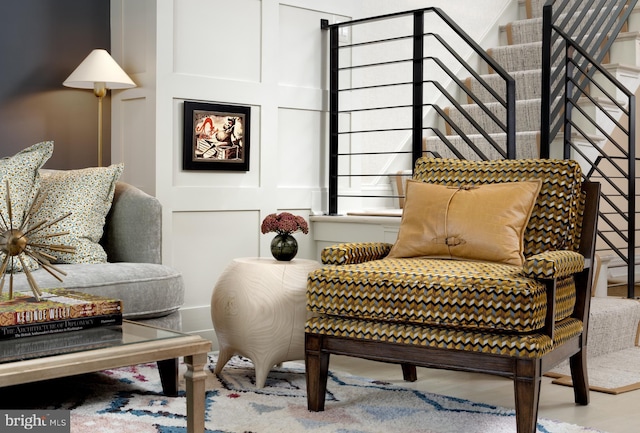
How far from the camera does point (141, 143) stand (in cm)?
405

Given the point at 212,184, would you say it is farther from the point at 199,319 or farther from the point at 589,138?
the point at 589,138

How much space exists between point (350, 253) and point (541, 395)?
0.92 metres

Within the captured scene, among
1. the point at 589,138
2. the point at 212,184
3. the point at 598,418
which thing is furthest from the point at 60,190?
the point at 589,138

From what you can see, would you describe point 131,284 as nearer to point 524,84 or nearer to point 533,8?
point 524,84

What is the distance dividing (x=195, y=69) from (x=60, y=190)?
1005mm

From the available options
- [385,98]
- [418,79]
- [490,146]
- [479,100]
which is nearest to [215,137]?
[418,79]

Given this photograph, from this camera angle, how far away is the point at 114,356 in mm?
2047

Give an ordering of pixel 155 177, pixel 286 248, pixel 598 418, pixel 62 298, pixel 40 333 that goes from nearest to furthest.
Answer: pixel 40 333 < pixel 62 298 < pixel 598 418 < pixel 286 248 < pixel 155 177

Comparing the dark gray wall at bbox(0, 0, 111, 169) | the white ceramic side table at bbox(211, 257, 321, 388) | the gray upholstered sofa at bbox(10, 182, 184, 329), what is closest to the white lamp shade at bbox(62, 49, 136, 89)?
the dark gray wall at bbox(0, 0, 111, 169)

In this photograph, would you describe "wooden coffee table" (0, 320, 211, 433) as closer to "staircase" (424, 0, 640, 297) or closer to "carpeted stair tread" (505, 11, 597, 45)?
"staircase" (424, 0, 640, 297)

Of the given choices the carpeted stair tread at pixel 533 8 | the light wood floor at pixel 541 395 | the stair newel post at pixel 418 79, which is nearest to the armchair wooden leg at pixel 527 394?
the light wood floor at pixel 541 395

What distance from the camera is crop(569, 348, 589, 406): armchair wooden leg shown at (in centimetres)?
301

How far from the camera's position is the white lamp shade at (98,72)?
3795 millimetres

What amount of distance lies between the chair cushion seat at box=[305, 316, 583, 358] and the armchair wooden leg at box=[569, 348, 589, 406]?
0.15 m
